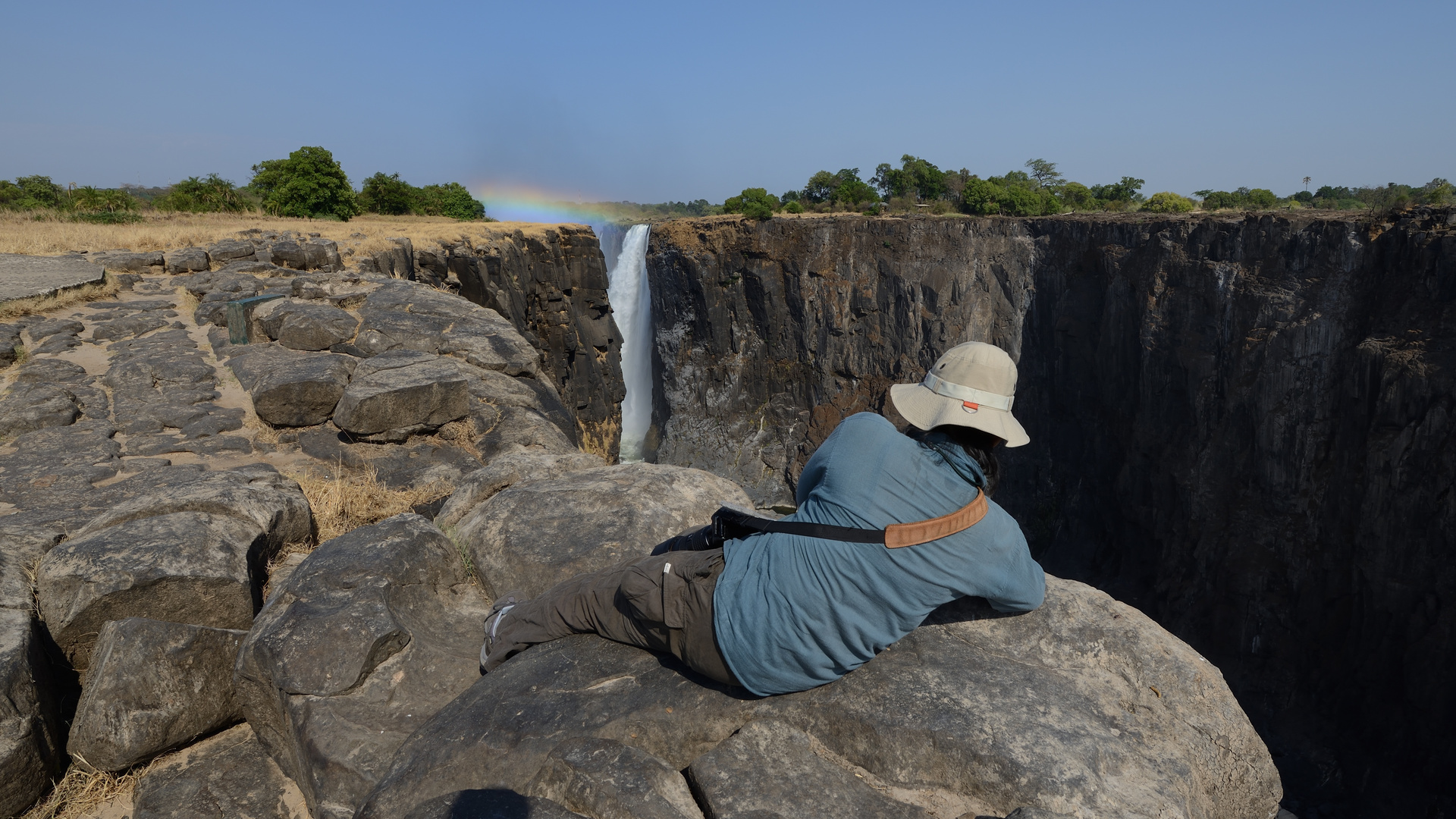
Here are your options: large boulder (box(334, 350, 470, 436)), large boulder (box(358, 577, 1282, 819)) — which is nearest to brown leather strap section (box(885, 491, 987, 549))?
large boulder (box(358, 577, 1282, 819))

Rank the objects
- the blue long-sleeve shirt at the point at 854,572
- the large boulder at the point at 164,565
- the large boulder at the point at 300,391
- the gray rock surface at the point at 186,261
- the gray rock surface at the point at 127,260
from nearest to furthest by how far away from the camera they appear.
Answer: the blue long-sleeve shirt at the point at 854,572 < the large boulder at the point at 164,565 < the large boulder at the point at 300,391 < the gray rock surface at the point at 127,260 < the gray rock surface at the point at 186,261

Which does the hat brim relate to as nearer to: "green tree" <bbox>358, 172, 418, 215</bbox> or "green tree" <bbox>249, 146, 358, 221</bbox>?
"green tree" <bbox>249, 146, 358, 221</bbox>

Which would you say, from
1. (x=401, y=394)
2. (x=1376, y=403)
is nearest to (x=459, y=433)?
(x=401, y=394)

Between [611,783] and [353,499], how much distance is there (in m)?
3.49

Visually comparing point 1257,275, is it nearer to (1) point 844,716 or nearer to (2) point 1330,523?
(2) point 1330,523

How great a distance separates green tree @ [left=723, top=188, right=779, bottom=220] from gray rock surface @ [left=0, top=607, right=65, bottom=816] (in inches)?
1405

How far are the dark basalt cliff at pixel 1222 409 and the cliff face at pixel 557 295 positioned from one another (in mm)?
11608

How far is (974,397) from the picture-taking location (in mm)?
2633

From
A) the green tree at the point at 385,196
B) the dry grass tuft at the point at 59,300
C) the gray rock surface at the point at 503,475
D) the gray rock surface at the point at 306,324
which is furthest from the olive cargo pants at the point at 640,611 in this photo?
the green tree at the point at 385,196

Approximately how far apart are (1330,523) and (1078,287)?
12.5 metres

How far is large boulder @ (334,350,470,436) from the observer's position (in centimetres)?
612

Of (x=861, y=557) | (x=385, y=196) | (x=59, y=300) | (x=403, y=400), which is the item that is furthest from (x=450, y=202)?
(x=861, y=557)

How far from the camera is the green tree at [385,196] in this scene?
1117 inches

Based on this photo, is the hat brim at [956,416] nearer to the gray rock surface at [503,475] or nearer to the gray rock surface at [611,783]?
the gray rock surface at [611,783]
